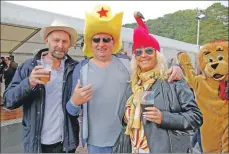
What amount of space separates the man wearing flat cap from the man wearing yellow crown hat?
0.13 m

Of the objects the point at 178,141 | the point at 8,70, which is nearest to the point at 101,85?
the point at 178,141

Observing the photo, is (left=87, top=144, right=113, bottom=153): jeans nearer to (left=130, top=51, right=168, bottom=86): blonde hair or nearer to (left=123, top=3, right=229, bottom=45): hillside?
(left=130, top=51, right=168, bottom=86): blonde hair

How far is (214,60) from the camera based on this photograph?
346 cm

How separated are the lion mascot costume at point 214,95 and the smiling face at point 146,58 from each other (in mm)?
1870

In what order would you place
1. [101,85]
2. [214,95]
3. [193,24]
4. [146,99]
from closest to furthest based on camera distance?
[146,99] < [101,85] < [214,95] < [193,24]

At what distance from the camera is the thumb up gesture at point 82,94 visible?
1638mm

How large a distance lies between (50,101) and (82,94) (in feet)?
1.22

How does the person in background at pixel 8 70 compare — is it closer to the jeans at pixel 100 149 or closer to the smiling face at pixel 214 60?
the smiling face at pixel 214 60

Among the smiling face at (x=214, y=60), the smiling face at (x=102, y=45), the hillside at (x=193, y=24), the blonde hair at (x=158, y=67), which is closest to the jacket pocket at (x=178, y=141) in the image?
the blonde hair at (x=158, y=67)

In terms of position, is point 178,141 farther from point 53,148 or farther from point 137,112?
point 53,148

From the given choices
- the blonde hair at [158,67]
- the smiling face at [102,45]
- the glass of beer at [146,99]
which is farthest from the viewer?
the smiling face at [102,45]

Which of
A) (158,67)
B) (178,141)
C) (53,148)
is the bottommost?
(53,148)

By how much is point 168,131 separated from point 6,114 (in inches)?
236

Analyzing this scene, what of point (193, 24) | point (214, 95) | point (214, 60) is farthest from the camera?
point (193, 24)
